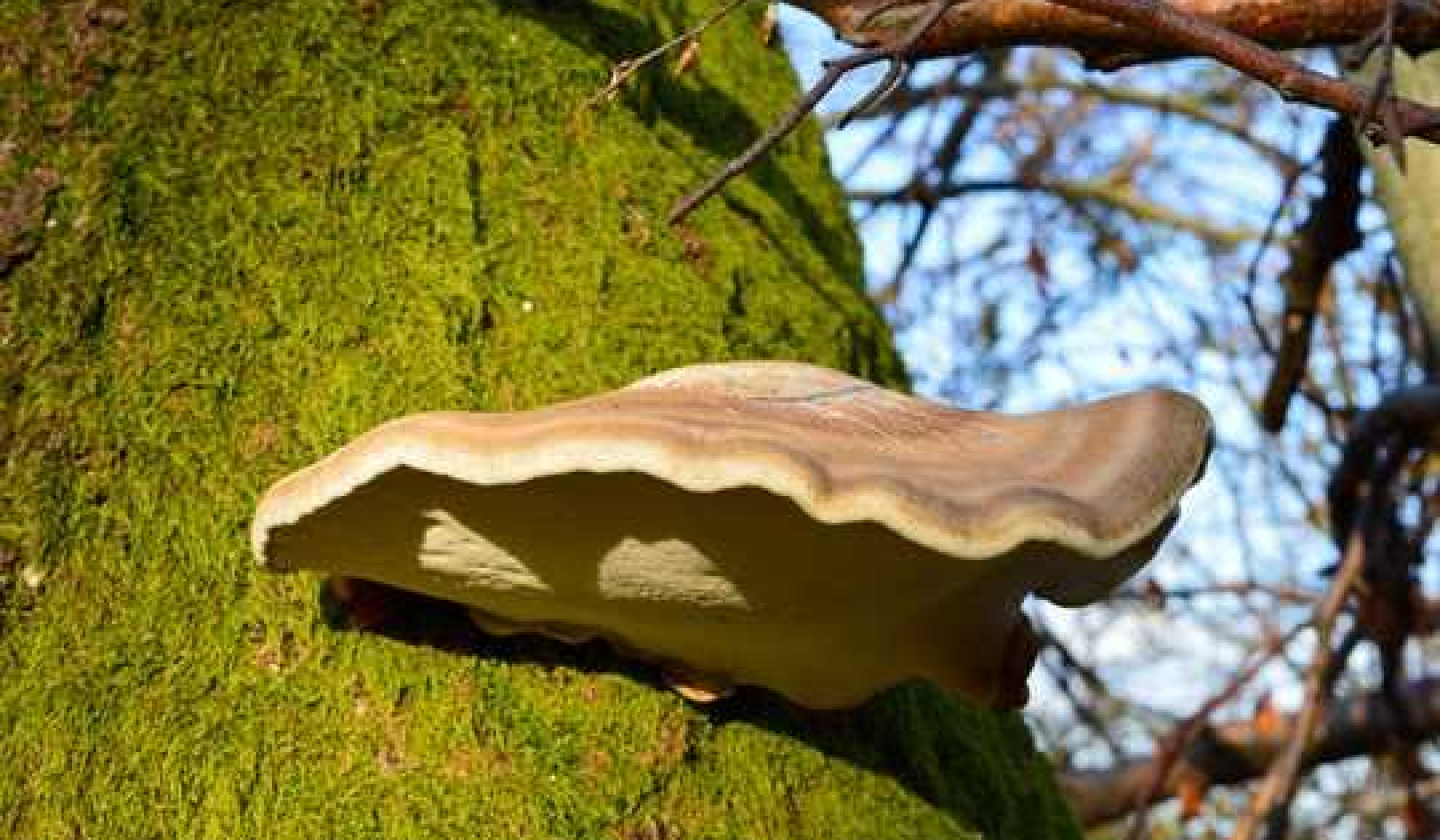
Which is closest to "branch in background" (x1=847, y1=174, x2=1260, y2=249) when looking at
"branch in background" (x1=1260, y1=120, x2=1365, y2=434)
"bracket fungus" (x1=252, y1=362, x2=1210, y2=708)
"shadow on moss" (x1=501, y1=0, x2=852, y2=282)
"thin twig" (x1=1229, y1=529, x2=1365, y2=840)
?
"branch in background" (x1=1260, y1=120, x2=1365, y2=434)

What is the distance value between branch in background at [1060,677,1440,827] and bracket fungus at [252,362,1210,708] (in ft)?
8.58

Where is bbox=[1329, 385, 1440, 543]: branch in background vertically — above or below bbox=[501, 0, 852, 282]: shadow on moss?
below

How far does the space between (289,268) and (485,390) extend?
271 millimetres

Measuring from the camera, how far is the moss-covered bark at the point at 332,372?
159cm

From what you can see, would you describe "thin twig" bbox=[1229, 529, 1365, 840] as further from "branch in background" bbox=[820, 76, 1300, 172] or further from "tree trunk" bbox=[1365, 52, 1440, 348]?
"branch in background" bbox=[820, 76, 1300, 172]

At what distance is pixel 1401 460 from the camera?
12.1 ft

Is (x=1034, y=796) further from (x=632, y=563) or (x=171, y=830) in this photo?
(x=171, y=830)

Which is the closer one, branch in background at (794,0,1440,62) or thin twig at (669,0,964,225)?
thin twig at (669,0,964,225)

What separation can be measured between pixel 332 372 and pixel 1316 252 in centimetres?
239

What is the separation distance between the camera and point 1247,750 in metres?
4.42

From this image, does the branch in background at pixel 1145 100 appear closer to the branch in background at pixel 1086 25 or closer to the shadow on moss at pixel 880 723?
the branch in background at pixel 1086 25

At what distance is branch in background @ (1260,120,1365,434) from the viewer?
10.8ft

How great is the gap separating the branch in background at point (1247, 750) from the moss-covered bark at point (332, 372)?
2344mm

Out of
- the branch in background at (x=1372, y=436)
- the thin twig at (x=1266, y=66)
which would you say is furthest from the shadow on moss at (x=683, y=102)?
the branch in background at (x=1372, y=436)
